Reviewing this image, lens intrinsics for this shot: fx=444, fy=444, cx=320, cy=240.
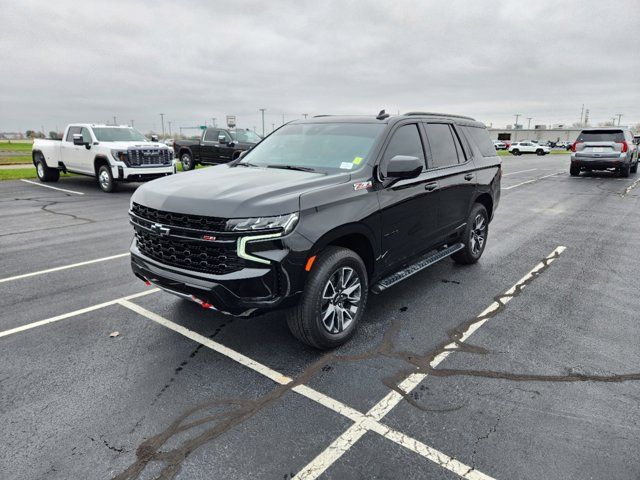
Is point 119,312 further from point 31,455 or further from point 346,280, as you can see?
point 346,280

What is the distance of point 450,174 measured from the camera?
17.1ft

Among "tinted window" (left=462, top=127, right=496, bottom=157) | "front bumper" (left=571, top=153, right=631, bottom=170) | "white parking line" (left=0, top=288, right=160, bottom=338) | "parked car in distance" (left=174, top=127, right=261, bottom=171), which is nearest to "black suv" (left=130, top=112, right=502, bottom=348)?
"tinted window" (left=462, top=127, right=496, bottom=157)

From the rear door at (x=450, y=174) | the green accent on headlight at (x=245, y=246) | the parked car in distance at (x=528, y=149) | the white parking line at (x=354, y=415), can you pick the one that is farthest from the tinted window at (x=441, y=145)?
the parked car in distance at (x=528, y=149)

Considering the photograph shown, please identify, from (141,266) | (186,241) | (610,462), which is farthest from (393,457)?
(141,266)

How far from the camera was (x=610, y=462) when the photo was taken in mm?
2533

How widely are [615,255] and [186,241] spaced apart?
6.49 m

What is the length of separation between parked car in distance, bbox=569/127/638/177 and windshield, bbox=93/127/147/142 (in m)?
17.2

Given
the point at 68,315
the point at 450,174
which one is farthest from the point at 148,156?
the point at 450,174

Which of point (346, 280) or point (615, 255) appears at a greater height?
point (346, 280)

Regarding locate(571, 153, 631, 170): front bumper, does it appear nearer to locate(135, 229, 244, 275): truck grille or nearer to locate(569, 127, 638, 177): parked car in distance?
locate(569, 127, 638, 177): parked car in distance

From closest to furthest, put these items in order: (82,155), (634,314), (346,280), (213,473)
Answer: (213,473), (346,280), (634,314), (82,155)

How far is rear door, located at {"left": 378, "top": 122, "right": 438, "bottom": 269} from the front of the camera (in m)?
4.18

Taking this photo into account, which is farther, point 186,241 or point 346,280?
point 346,280

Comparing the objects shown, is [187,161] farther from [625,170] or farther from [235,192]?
[625,170]
